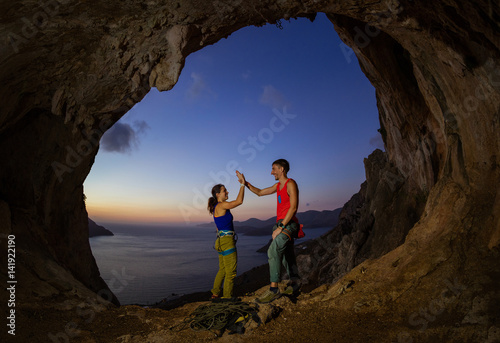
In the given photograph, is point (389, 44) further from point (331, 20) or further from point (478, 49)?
point (478, 49)

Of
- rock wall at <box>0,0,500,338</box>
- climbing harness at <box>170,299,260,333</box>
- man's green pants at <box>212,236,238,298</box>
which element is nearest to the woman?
man's green pants at <box>212,236,238,298</box>

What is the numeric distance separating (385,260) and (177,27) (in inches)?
263

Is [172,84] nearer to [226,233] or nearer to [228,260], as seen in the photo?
[226,233]

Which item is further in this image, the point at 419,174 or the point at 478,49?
the point at 419,174

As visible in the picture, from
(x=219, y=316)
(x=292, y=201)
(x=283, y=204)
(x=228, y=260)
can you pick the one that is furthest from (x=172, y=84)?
(x=219, y=316)

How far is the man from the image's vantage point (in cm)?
455

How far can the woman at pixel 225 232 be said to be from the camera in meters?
5.14

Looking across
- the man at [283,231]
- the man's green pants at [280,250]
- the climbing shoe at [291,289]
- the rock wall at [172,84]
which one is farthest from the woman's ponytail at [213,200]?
the rock wall at [172,84]

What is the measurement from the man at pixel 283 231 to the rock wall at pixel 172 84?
5.44 ft

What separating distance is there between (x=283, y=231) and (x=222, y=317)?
5.58 ft

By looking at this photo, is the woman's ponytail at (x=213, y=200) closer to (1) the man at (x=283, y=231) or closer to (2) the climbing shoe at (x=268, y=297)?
(1) the man at (x=283, y=231)

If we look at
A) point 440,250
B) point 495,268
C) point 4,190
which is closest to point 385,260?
point 440,250

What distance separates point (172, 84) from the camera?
600 cm

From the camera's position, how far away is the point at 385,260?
17.5 feet
